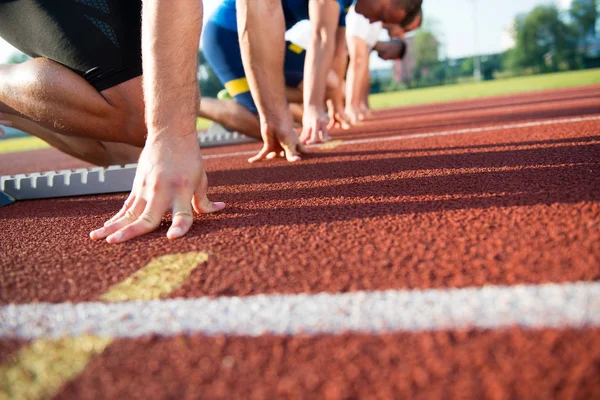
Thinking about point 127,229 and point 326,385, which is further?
point 127,229

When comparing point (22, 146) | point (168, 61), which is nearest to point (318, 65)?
point (168, 61)

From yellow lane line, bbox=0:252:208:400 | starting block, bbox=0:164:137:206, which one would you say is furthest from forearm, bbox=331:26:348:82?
yellow lane line, bbox=0:252:208:400

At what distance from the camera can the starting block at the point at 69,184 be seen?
2406 millimetres

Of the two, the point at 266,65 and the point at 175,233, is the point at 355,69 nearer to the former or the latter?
the point at 266,65

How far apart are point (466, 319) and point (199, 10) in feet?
4.53

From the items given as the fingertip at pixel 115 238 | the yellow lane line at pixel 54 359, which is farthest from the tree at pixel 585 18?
the yellow lane line at pixel 54 359

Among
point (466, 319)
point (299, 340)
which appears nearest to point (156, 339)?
point (299, 340)

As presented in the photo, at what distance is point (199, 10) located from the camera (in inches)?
65.5

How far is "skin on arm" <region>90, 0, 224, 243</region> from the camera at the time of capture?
4.87ft

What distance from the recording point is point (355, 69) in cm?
723

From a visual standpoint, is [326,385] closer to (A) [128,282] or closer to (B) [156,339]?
(B) [156,339]


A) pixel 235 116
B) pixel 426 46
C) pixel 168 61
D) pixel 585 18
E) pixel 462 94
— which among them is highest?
pixel 585 18

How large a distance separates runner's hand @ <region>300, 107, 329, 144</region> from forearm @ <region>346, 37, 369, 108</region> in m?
3.51

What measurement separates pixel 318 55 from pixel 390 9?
1268mm
